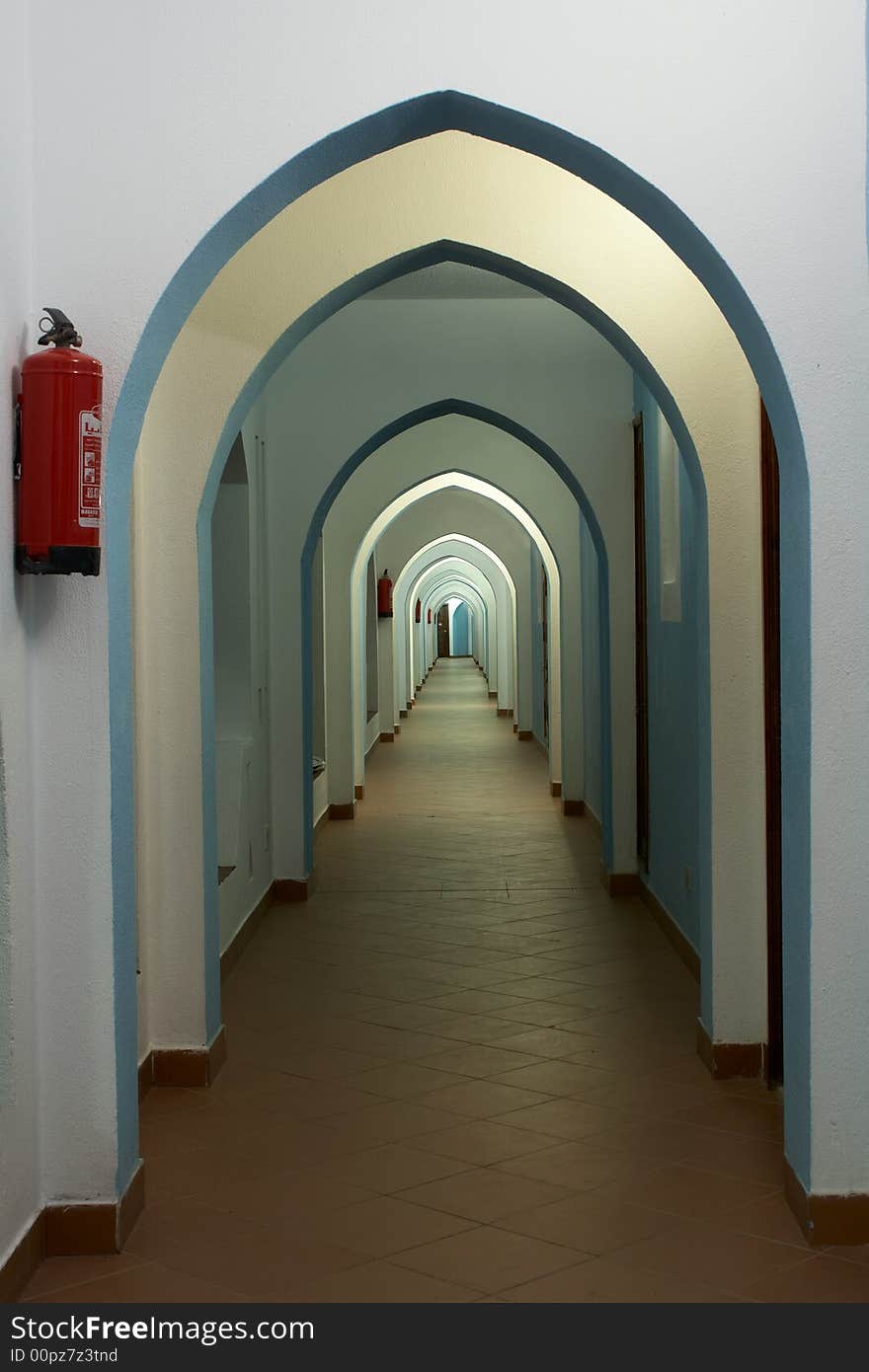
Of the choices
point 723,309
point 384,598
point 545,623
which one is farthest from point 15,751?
point 384,598

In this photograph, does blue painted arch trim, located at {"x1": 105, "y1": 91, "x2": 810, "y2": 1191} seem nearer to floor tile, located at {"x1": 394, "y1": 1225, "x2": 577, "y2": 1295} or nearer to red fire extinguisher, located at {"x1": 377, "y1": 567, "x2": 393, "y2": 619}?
floor tile, located at {"x1": 394, "y1": 1225, "x2": 577, "y2": 1295}

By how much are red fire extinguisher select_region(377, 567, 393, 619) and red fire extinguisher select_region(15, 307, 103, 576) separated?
1739 cm

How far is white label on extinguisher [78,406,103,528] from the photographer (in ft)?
11.7

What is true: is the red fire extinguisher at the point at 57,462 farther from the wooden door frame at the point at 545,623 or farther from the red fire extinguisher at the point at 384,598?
the red fire extinguisher at the point at 384,598

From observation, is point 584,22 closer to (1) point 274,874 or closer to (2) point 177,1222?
(2) point 177,1222

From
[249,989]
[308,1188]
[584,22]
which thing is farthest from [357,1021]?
[584,22]

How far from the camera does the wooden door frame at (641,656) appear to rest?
28.9 ft

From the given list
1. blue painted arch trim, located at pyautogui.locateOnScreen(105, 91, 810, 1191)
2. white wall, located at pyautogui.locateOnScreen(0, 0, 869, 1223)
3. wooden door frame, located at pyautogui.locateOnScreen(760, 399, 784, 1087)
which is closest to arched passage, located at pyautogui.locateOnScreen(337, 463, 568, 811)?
wooden door frame, located at pyautogui.locateOnScreen(760, 399, 784, 1087)

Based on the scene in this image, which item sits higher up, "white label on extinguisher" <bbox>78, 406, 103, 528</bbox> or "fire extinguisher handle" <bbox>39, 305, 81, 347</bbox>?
"fire extinguisher handle" <bbox>39, 305, 81, 347</bbox>

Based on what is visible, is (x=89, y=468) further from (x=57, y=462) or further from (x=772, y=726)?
(x=772, y=726)

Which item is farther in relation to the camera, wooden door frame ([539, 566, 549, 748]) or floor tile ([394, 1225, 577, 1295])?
wooden door frame ([539, 566, 549, 748])

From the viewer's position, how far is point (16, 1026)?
371cm

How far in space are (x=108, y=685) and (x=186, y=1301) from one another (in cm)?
161

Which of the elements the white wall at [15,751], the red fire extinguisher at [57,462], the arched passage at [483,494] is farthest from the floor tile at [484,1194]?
the arched passage at [483,494]
